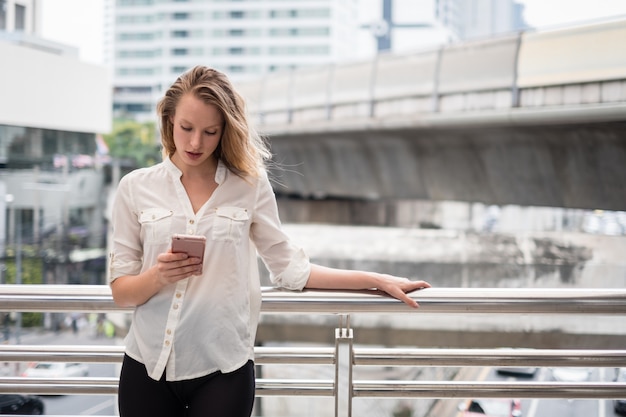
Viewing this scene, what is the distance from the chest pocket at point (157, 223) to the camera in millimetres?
1552

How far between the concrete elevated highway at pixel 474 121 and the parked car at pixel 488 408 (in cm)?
469

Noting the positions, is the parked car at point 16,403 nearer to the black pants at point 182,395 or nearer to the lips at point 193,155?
the black pants at point 182,395

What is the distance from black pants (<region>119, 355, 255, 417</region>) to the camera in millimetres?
1525

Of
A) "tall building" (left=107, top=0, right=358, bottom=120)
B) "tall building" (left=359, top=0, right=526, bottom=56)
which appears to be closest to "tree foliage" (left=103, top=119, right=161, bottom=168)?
"tall building" (left=359, top=0, right=526, bottom=56)

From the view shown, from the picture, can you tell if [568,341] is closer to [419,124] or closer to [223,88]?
[419,124]

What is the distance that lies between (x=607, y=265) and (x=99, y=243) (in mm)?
13290

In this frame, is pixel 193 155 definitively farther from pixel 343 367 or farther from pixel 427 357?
pixel 427 357

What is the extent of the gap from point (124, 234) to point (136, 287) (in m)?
0.14

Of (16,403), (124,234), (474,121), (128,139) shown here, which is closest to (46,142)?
(474,121)

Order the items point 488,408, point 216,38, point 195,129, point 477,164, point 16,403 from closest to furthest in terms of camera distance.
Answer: point 195,129, point 488,408, point 16,403, point 477,164, point 216,38

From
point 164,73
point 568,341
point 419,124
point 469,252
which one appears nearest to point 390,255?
point 469,252

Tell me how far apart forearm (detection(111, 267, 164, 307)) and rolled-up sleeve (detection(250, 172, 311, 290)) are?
0.95 feet

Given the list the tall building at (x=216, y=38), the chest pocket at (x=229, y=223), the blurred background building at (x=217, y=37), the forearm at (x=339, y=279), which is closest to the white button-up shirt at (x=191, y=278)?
the chest pocket at (x=229, y=223)

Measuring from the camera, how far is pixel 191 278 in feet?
5.10
